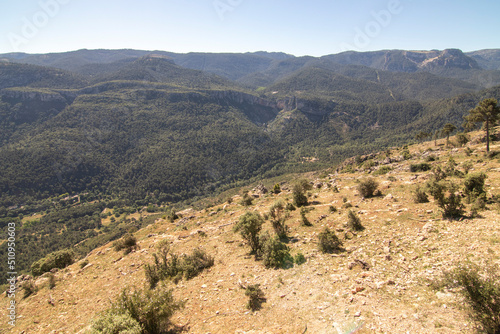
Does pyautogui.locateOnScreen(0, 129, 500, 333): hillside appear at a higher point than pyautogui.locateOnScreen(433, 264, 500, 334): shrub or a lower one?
lower

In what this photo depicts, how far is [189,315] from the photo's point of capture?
10.3 meters

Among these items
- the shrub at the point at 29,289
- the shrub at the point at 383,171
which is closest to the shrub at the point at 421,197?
the shrub at the point at 383,171

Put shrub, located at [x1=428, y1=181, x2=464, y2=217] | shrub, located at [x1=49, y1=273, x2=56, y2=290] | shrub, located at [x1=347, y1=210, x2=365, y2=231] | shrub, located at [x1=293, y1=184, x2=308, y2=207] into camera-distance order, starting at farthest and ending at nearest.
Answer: shrub, located at [x1=293, y1=184, x2=308, y2=207]
shrub, located at [x1=49, y1=273, x2=56, y2=290]
shrub, located at [x1=347, y1=210, x2=365, y2=231]
shrub, located at [x1=428, y1=181, x2=464, y2=217]

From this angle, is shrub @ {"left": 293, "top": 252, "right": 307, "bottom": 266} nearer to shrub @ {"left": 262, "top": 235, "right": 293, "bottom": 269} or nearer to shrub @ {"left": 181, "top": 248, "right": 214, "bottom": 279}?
shrub @ {"left": 262, "top": 235, "right": 293, "bottom": 269}

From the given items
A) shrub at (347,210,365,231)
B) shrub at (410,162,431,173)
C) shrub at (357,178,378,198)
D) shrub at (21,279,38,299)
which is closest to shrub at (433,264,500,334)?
shrub at (347,210,365,231)

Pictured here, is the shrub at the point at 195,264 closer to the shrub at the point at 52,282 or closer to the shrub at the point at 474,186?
the shrub at the point at 52,282

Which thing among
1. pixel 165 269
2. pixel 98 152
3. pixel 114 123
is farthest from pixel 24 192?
pixel 165 269

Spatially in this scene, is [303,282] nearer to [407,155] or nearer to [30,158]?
[407,155]

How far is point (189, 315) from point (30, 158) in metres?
179

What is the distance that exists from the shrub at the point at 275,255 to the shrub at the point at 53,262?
71.6 feet

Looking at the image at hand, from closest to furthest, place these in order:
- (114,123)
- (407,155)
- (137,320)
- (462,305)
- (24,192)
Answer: (462,305) → (137,320) → (407,155) → (24,192) → (114,123)

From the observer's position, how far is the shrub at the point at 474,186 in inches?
550

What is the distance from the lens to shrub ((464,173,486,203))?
1397 centimetres

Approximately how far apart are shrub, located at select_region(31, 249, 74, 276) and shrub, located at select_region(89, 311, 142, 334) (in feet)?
63.9
